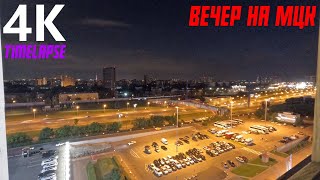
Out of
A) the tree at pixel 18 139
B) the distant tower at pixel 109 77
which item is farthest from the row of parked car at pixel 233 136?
the distant tower at pixel 109 77

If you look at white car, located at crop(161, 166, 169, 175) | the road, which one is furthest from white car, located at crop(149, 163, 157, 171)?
the road

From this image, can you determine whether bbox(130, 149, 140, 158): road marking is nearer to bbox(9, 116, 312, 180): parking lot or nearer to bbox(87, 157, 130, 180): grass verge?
bbox(9, 116, 312, 180): parking lot

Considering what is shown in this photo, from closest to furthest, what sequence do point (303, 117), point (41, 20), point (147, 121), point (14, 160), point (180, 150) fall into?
point (41, 20)
point (14, 160)
point (180, 150)
point (147, 121)
point (303, 117)

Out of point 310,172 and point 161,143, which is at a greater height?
point 310,172

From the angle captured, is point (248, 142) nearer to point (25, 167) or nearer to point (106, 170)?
point (106, 170)

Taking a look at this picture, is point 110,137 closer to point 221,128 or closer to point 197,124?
point 197,124

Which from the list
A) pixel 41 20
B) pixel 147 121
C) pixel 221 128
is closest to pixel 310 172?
pixel 41 20

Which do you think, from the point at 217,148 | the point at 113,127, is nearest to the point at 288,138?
the point at 217,148
